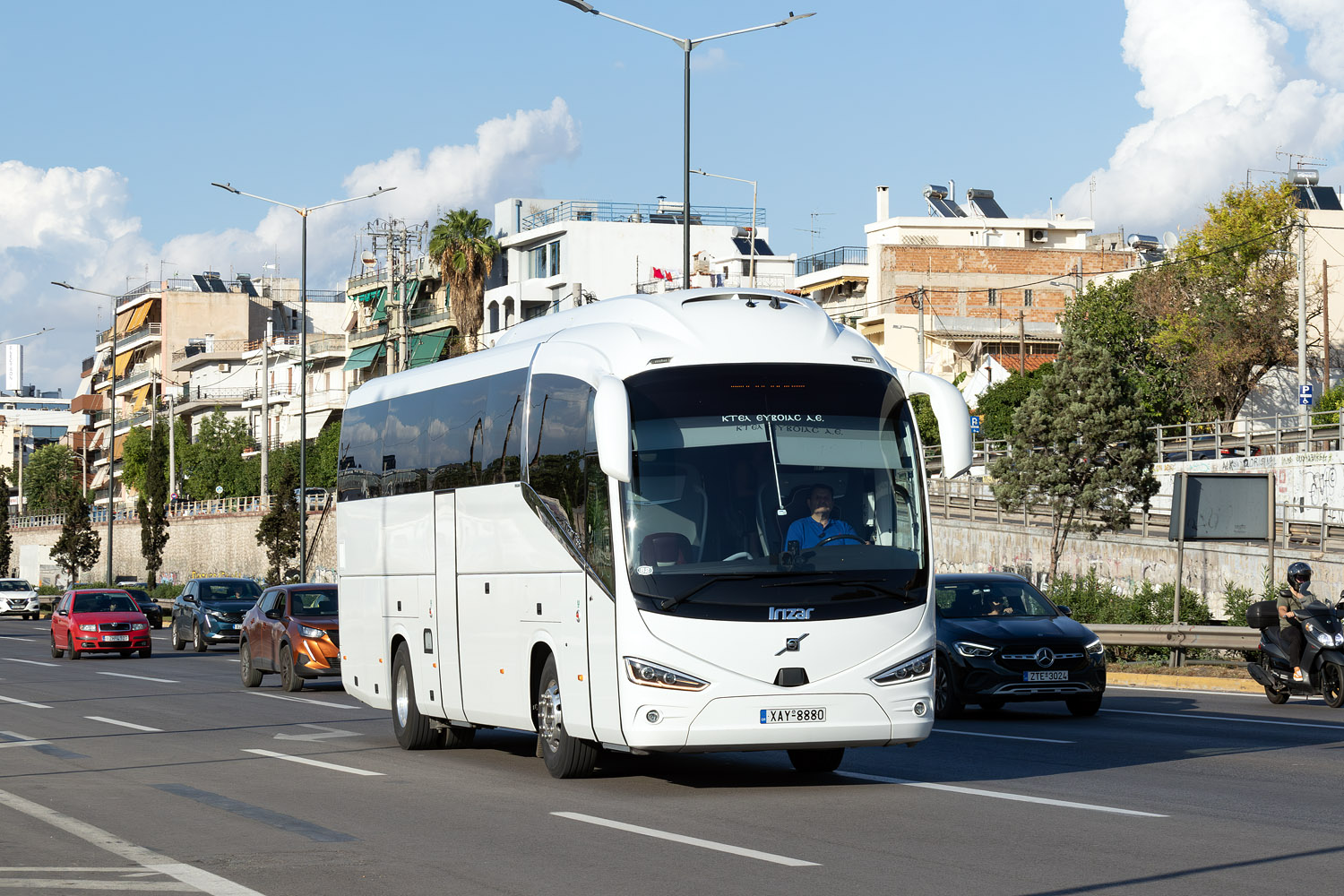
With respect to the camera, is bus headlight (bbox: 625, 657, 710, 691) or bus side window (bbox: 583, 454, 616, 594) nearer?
bus headlight (bbox: 625, 657, 710, 691)

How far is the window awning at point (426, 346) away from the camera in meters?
108

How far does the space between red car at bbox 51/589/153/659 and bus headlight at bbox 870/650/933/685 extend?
100ft

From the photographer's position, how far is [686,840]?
10445mm

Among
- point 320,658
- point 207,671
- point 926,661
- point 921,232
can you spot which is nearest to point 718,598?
point 926,661

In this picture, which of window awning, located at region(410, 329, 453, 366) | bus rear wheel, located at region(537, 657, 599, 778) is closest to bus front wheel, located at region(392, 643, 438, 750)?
bus rear wheel, located at region(537, 657, 599, 778)

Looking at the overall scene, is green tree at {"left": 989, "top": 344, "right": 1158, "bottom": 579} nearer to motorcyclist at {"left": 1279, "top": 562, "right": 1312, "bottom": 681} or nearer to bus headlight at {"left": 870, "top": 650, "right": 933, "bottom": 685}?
motorcyclist at {"left": 1279, "top": 562, "right": 1312, "bottom": 681}

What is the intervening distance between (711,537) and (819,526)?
0.75 metres

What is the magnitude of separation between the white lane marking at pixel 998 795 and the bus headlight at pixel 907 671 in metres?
0.87

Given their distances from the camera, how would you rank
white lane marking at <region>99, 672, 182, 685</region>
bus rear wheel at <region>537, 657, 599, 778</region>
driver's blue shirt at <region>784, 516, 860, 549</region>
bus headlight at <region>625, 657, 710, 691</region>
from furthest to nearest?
white lane marking at <region>99, 672, 182, 685</region>, bus rear wheel at <region>537, 657, 599, 778</region>, driver's blue shirt at <region>784, 516, 860, 549</region>, bus headlight at <region>625, 657, 710, 691</region>

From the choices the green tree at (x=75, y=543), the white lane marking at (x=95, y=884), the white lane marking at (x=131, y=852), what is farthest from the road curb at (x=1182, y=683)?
the green tree at (x=75, y=543)

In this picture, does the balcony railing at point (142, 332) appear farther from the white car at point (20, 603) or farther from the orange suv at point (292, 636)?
the orange suv at point (292, 636)

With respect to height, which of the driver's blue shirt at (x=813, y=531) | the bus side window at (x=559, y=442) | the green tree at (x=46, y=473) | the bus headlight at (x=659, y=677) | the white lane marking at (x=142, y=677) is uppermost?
the green tree at (x=46, y=473)

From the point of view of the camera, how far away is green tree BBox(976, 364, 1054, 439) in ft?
265

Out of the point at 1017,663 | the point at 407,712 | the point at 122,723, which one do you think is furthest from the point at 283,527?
the point at 407,712
